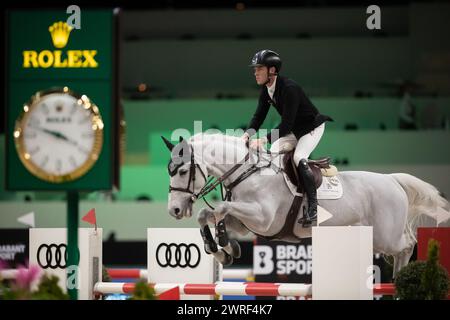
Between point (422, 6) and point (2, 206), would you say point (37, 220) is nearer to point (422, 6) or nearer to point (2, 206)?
point (2, 206)

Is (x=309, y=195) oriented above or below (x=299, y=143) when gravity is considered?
below


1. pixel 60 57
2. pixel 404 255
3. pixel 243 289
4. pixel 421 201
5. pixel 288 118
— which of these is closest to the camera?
pixel 60 57

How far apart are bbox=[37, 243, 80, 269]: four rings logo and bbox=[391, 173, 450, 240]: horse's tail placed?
2391mm

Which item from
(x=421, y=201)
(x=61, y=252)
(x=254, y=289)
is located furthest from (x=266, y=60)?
(x=61, y=252)

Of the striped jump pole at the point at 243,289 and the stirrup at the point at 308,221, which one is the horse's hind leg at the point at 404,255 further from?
the striped jump pole at the point at 243,289

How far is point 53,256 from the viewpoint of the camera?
625 cm

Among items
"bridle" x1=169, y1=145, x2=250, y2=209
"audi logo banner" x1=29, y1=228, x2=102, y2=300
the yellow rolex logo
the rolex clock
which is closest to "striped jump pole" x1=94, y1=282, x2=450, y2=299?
"audi logo banner" x1=29, y1=228, x2=102, y2=300

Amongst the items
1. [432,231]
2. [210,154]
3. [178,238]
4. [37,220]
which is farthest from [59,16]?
[37,220]

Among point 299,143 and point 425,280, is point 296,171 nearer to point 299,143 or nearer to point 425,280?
point 299,143

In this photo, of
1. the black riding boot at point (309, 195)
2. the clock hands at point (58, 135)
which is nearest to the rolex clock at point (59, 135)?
the clock hands at point (58, 135)

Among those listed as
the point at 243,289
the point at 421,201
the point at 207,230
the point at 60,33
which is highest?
the point at 60,33

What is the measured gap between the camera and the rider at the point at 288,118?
600 cm

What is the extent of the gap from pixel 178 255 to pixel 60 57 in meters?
2.19

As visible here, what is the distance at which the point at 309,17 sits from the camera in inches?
593
